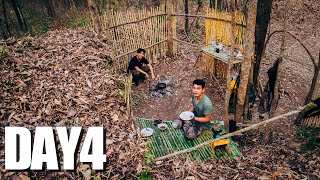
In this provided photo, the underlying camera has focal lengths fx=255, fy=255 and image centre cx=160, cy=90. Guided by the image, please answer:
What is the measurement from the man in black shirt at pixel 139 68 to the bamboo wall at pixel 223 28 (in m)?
2.30

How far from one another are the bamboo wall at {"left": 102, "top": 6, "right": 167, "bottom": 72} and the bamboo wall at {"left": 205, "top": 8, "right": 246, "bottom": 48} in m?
1.81

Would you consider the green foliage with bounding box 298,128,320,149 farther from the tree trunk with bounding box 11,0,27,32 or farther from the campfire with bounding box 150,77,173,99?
the tree trunk with bounding box 11,0,27,32

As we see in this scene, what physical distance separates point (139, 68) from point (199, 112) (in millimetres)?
3451

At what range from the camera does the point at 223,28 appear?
26.2ft

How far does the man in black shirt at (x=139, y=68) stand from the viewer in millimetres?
8203

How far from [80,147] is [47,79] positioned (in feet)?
6.10

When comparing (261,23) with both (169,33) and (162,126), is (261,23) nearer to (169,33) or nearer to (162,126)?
(162,126)

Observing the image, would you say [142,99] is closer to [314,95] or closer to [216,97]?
[216,97]

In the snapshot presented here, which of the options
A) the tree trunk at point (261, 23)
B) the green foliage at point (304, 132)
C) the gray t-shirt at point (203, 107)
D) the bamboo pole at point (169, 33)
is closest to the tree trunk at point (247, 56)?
the gray t-shirt at point (203, 107)

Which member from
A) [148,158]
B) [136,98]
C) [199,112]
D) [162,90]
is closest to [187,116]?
[199,112]

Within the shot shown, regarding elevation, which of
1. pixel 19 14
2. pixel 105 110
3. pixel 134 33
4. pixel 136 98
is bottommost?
pixel 136 98

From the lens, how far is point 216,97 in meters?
7.87

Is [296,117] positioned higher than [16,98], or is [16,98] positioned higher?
[16,98]

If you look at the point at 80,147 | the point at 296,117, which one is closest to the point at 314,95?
the point at 296,117
